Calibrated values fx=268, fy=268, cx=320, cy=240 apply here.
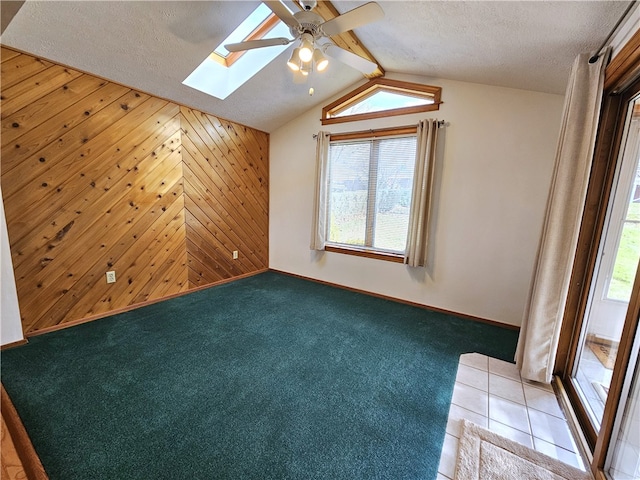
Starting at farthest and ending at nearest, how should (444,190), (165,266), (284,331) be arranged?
(165,266) < (444,190) < (284,331)

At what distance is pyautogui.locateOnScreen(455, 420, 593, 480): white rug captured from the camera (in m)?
1.28

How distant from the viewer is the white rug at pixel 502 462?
1280 millimetres

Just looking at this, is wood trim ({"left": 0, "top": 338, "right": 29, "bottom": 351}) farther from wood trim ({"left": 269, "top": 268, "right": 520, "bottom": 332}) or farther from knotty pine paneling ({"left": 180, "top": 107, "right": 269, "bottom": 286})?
wood trim ({"left": 269, "top": 268, "right": 520, "bottom": 332})

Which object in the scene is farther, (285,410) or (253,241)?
(253,241)

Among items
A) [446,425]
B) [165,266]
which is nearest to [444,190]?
[446,425]

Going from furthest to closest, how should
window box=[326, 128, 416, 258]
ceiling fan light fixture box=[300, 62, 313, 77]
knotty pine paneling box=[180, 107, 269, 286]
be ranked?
knotty pine paneling box=[180, 107, 269, 286] < window box=[326, 128, 416, 258] < ceiling fan light fixture box=[300, 62, 313, 77]

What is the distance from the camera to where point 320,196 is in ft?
12.5

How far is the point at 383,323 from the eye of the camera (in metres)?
2.84

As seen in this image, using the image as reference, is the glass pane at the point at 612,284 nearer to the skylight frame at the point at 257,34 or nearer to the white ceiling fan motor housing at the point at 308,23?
the white ceiling fan motor housing at the point at 308,23

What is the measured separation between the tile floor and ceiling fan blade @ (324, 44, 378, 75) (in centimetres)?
262

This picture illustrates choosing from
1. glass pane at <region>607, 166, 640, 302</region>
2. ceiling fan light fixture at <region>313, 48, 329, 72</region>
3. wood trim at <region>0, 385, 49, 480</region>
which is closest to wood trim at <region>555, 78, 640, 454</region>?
glass pane at <region>607, 166, 640, 302</region>

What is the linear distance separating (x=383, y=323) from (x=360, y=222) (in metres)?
1.44

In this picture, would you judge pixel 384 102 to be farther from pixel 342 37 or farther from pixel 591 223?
pixel 591 223

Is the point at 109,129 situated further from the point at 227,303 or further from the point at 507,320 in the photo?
the point at 507,320
